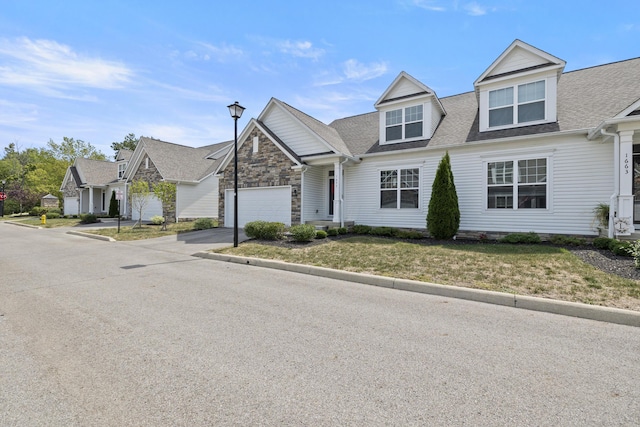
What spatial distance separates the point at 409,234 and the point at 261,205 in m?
7.67

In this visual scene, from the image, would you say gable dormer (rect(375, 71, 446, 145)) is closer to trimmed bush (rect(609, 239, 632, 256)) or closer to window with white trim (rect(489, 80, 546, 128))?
window with white trim (rect(489, 80, 546, 128))

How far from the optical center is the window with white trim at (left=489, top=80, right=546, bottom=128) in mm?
11312

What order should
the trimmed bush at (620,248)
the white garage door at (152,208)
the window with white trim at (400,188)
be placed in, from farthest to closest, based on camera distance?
the white garage door at (152,208), the window with white trim at (400,188), the trimmed bush at (620,248)

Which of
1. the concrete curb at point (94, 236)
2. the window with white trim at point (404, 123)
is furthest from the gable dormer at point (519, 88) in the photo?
the concrete curb at point (94, 236)

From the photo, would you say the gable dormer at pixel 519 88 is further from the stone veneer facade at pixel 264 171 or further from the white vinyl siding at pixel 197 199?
the white vinyl siding at pixel 197 199

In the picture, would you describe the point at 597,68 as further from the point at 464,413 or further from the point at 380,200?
the point at 464,413

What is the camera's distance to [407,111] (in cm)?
1397

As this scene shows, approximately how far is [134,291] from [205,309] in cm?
193

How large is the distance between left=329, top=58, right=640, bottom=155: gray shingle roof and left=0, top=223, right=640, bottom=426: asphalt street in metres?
8.85

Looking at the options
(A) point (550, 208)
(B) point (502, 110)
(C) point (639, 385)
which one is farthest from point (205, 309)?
(B) point (502, 110)

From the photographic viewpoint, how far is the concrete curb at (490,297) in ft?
14.7

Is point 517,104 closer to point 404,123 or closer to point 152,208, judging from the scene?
point 404,123

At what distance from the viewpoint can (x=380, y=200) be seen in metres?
14.1

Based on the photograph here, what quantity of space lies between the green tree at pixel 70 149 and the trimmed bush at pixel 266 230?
53.8m
